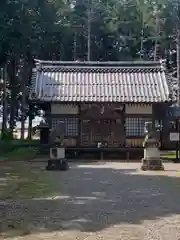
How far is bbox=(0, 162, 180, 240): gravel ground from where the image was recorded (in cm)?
711

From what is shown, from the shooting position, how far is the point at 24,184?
44.6 ft

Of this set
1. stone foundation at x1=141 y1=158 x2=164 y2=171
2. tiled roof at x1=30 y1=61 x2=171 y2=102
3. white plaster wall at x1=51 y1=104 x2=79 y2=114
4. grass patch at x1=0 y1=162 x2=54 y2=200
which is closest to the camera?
grass patch at x1=0 y1=162 x2=54 y2=200

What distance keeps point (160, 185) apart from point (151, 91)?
1482 cm

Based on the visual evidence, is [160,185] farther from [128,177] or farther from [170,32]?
[170,32]

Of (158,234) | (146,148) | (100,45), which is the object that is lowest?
(158,234)

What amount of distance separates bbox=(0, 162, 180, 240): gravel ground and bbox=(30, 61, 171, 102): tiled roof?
522 inches

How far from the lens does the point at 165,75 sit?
29000 millimetres

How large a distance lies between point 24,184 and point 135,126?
14649mm

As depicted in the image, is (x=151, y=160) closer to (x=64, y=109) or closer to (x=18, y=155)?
(x=64, y=109)

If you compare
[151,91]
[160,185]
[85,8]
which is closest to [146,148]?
[160,185]

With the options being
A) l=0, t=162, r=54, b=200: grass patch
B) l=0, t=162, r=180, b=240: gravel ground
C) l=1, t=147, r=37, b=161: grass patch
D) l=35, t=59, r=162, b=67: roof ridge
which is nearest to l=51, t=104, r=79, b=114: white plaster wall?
l=1, t=147, r=37, b=161: grass patch

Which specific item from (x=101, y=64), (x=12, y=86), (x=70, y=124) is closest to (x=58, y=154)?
(x=70, y=124)

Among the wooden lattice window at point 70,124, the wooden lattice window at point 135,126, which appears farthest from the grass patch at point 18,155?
the wooden lattice window at point 135,126

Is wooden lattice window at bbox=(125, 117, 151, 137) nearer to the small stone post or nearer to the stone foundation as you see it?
the small stone post
